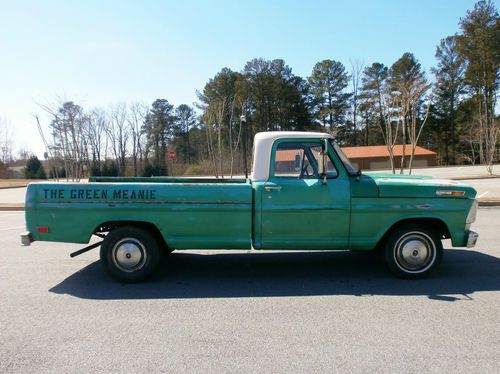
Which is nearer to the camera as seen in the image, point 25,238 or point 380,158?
point 25,238

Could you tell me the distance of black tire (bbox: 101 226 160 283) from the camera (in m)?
5.22

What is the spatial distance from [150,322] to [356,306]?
2299 millimetres

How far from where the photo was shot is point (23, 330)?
153 inches

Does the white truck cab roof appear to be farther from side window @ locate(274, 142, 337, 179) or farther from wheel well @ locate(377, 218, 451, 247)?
wheel well @ locate(377, 218, 451, 247)

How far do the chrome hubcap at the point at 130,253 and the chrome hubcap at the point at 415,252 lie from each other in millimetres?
3521

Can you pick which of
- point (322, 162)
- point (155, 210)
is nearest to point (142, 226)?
point (155, 210)

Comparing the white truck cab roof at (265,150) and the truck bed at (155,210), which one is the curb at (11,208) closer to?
the truck bed at (155,210)

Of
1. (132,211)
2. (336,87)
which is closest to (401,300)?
(132,211)

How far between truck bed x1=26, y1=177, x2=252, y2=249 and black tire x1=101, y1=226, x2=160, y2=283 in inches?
7.6

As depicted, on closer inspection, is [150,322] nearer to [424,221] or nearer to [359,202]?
[359,202]

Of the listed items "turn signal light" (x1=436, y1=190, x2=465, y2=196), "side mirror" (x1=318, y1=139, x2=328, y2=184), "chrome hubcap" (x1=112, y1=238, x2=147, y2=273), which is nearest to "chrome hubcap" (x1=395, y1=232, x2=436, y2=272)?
"turn signal light" (x1=436, y1=190, x2=465, y2=196)

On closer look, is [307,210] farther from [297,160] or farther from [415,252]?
[415,252]

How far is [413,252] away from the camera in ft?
17.3

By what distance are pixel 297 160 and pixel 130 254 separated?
2655mm
